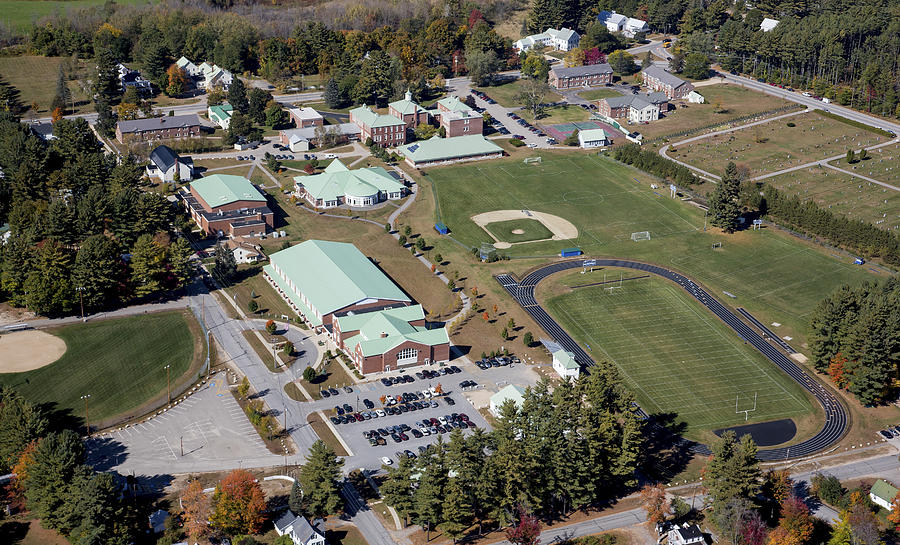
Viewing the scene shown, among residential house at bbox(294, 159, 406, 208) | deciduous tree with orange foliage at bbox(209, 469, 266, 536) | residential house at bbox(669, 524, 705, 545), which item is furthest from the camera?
residential house at bbox(294, 159, 406, 208)

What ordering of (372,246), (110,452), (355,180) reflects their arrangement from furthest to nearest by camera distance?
1. (355,180)
2. (372,246)
3. (110,452)

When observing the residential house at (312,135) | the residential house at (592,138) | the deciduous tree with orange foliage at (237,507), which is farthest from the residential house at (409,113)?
the deciduous tree with orange foliage at (237,507)

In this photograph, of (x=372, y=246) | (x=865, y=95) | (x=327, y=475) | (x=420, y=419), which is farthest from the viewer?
(x=865, y=95)

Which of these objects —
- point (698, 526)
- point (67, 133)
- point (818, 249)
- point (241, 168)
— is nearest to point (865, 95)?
point (818, 249)

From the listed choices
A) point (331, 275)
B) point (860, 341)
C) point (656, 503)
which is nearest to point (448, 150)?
point (331, 275)

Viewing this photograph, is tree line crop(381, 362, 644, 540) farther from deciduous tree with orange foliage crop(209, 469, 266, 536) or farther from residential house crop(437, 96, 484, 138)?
residential house crop(437, 96, 484, 138)

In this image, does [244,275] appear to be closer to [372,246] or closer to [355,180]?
[372,246]

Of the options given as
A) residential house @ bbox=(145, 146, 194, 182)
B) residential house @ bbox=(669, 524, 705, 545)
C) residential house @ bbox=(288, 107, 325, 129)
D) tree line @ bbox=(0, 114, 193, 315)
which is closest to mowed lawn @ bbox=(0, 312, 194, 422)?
tree line @ bbox=(0, 114, 193, 315)
